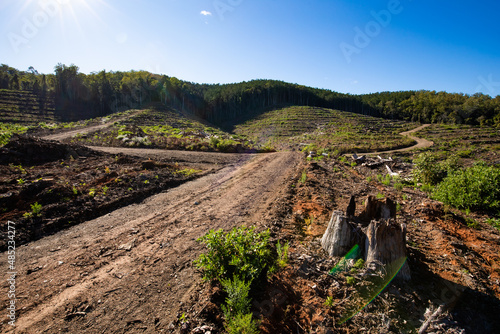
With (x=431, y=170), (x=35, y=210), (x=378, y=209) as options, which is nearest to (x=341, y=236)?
(x=378, y=209)

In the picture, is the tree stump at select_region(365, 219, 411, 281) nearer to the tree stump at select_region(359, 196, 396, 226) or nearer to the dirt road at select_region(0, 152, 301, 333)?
the tree stump at select_region(359, 196, 396, 226)

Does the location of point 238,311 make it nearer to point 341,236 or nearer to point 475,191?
point 341,236

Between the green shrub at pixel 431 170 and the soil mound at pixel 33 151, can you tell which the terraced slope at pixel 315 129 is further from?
the soil mound at pixel 33 151

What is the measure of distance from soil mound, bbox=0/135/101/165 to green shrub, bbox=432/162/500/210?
64.6 ft

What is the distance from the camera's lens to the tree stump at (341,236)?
171 inches

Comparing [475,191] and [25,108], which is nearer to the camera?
[475,191]

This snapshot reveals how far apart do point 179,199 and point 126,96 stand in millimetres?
68172

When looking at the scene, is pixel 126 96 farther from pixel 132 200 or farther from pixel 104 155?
pixel 132 200

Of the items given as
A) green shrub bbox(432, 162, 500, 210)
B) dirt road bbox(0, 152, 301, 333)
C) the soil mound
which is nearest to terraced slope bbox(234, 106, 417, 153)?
the soil mound

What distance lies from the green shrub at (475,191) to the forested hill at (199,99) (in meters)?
65.2

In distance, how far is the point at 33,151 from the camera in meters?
12.6

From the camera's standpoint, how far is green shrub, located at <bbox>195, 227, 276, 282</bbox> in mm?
3619

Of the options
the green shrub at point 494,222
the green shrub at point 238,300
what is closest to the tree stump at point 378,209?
the green shrub at point 238,300

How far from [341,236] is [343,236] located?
4cm
